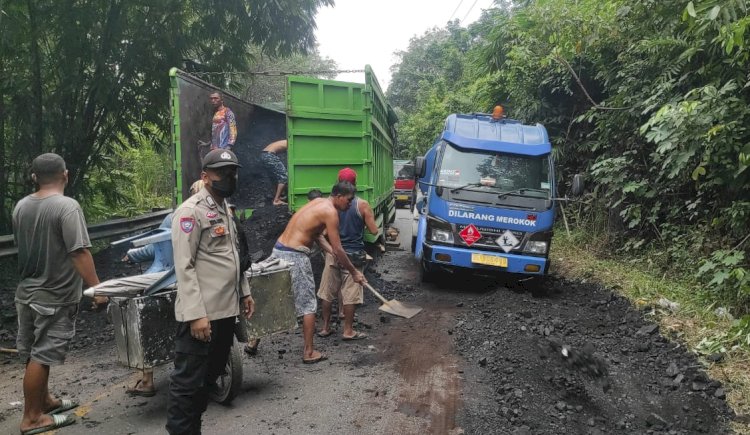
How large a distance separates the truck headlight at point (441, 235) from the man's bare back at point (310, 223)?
2351 millimetres

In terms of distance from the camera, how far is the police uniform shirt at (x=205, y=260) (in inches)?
109

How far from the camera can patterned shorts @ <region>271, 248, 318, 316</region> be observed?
459 cm

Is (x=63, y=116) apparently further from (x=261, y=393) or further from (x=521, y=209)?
(x=521, y=209)

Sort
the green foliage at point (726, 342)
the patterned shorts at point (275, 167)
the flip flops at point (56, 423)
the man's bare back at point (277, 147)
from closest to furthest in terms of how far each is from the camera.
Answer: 1. the flip flops at point (56, 423)
2. the green foliage at point (726, 342)
3. the patterned shorts at point (275, 167)
4. the man's bare back at point (277, 147)

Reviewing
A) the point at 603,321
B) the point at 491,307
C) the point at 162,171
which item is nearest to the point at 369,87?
the point at 491,307

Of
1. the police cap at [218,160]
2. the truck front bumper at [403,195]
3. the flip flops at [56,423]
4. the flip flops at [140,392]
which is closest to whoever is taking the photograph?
the police cap at [218,160]

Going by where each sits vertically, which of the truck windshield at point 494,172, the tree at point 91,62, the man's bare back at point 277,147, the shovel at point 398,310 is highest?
the tree at point 91,62

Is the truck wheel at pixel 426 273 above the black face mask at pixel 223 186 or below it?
below

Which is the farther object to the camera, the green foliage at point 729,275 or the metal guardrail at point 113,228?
the metal guardrail at point 113,228

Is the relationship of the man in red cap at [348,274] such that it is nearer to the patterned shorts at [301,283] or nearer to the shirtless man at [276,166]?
the patterned shorts at [301,283]

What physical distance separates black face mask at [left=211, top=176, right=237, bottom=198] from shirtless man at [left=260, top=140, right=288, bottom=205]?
4.22 metres

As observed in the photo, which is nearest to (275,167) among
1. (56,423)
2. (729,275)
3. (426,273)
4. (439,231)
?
(439,231)

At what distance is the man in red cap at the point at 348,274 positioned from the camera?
17.2 ft

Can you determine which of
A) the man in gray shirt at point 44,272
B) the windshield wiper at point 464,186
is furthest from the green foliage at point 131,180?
the man in gray shirt at point 44,272
